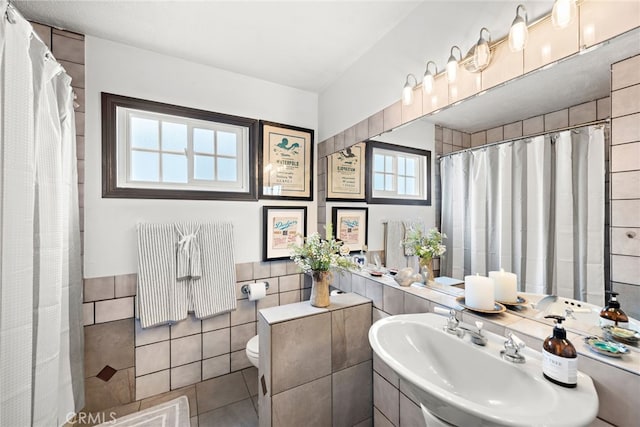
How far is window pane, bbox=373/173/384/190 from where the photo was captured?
1.67 metres

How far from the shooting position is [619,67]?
753 mm

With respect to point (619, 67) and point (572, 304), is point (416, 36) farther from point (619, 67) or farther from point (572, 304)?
point (572, 304)

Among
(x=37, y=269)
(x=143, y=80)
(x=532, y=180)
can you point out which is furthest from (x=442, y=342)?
(x=143, y=80)

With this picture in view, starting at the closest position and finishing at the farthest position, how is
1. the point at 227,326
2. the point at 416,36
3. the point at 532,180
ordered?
the point at 532,180, the point at 416,36, the point at 227,326

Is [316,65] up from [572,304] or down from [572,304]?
up

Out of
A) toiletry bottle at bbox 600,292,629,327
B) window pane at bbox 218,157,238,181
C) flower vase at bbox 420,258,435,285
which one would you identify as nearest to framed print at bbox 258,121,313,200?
window pane at bbox 218,157,238,181

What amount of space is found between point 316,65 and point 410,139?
37.3 inches

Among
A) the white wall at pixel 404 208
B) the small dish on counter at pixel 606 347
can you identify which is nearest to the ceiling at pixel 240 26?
the white wall at pixel 404 208

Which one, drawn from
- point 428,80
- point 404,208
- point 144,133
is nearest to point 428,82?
point 428,80

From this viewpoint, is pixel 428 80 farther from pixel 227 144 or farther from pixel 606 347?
pixel 227 144

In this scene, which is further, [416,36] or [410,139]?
[410,139]

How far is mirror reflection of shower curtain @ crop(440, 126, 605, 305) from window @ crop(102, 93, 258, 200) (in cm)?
147

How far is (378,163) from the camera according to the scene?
5.54 ft

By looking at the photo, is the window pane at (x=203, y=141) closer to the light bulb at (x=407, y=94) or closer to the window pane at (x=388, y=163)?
the window pane at (x=388, y=163)
